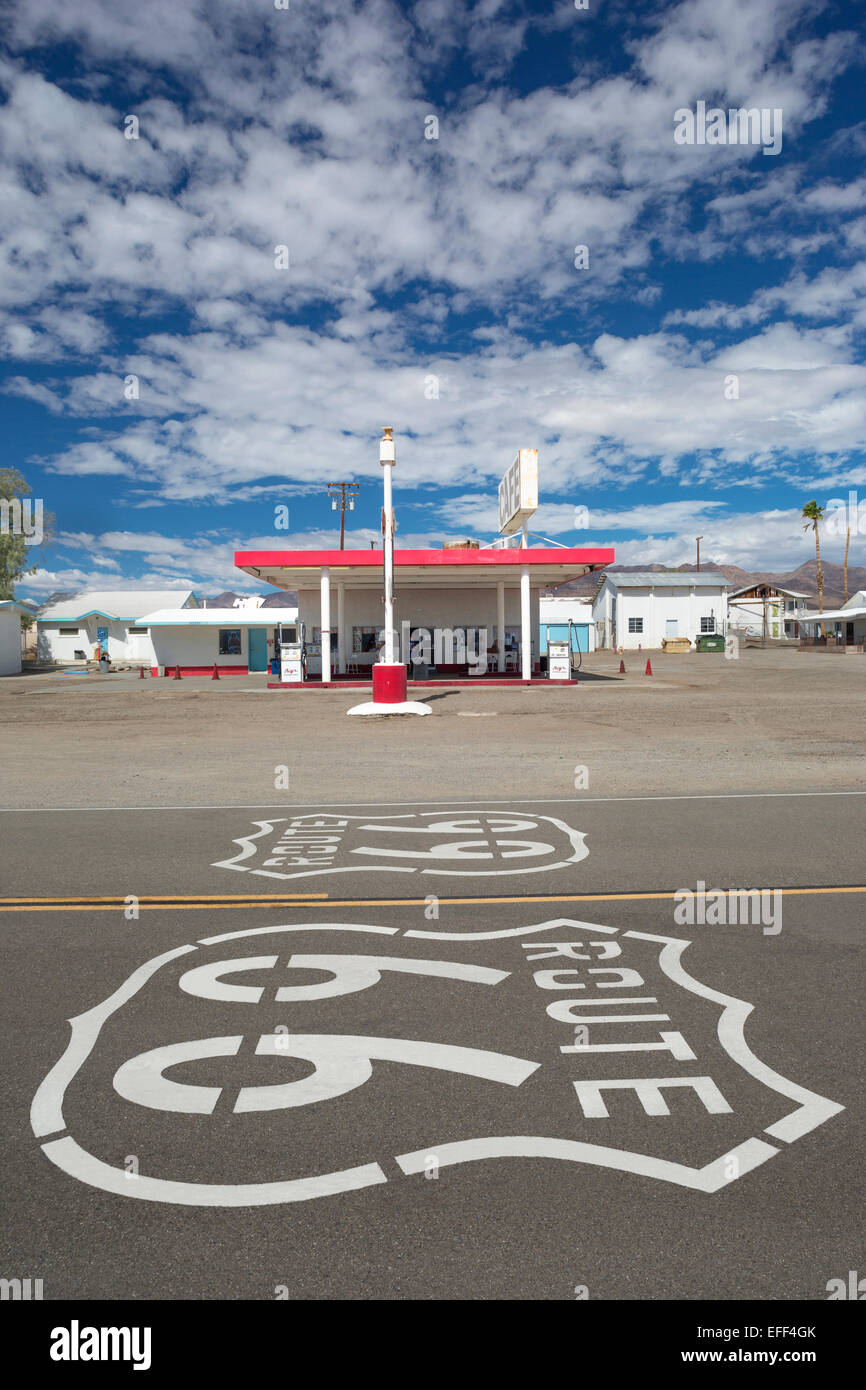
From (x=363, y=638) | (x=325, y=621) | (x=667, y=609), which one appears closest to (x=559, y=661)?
(x=325, y=621)

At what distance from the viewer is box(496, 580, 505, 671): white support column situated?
118 feet

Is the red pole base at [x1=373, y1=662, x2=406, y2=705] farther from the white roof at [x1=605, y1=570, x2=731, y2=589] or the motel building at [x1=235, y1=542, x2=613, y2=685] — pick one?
the white roof at [x1=605, y1=570, x2=731, y2=589]

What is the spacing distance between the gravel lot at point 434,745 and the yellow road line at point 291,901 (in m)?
4.28

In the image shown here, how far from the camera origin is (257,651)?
48.2m

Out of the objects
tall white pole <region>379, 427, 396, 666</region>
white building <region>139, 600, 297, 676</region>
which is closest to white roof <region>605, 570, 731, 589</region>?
white building <region>139, 600, 297, 676</region>

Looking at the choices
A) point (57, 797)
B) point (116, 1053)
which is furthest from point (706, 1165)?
point (57, 797)

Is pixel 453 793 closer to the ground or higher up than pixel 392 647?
closer to the ground

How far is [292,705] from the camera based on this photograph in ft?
79.6

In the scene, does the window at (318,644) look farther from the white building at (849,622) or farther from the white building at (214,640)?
the white building at (849,622)

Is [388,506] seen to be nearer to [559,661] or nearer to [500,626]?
[559,661]

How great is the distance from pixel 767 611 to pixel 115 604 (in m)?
62.1

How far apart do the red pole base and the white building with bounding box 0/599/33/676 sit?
3162 cm

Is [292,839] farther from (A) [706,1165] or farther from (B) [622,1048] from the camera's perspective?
(A) [706,1165]
